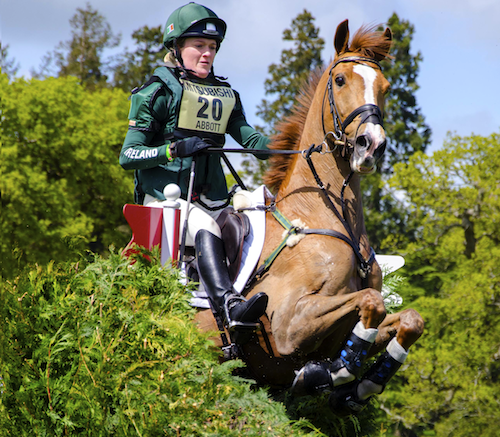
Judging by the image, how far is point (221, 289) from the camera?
4113 millimetres

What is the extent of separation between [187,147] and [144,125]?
18.5 inches

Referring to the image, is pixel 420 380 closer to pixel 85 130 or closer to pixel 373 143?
pixel 85 130

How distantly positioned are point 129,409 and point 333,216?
1.88 meters

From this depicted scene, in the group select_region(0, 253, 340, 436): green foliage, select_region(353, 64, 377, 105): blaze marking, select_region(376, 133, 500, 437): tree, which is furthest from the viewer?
select_region(376, 133, 500, 437): tree

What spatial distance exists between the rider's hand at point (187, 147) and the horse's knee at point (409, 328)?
1776 millimetres

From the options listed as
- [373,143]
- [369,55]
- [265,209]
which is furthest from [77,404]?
[369,55]

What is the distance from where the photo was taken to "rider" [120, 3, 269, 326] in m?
4.50

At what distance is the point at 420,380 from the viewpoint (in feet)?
53.9

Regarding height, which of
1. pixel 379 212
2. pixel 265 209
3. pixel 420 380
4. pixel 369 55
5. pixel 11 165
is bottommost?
pixel 420 380

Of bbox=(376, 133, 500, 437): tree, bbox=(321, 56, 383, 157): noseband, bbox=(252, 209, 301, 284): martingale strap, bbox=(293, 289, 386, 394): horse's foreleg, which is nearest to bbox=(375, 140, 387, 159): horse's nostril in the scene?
bbox=(321, 56, 383, 157): noseband

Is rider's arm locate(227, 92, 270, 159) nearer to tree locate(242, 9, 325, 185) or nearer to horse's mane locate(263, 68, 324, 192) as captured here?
horse's mane locate(263, 68, 324, 192)

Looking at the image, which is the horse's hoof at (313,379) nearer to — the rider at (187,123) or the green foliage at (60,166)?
the rider at (187,123)

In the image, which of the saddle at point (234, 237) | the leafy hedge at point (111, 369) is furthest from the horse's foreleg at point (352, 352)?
the saddle at point (234, 237)

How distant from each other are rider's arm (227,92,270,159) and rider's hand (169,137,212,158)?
79 cm
